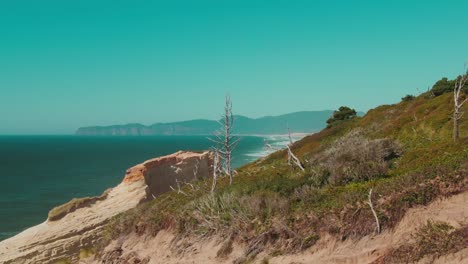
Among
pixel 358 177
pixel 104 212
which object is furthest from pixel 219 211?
pixel 104 212

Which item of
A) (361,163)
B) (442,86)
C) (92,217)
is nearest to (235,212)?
(361,163)

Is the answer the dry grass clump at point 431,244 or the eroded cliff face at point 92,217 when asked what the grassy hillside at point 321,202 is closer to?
the dry grass clump at point 431,244

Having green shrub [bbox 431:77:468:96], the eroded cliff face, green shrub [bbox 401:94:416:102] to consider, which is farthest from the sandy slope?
green shrub [bbox 401:94:416:102]

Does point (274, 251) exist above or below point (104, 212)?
above

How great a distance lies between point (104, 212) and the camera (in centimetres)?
3678

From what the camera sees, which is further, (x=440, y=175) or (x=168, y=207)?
(x=168, y=207)

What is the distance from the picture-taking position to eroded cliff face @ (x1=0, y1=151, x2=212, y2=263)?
28.2 metres

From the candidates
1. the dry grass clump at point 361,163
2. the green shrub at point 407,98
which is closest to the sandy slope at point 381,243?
the dry grass clump at point 361,163

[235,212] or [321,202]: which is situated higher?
[321,202]

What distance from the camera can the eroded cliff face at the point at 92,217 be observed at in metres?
28.2

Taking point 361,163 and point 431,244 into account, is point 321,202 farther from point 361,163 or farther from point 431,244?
point 431,244

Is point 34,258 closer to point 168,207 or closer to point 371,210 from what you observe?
point 168,207

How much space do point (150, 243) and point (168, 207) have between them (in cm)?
266

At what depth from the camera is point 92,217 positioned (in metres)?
35.6
